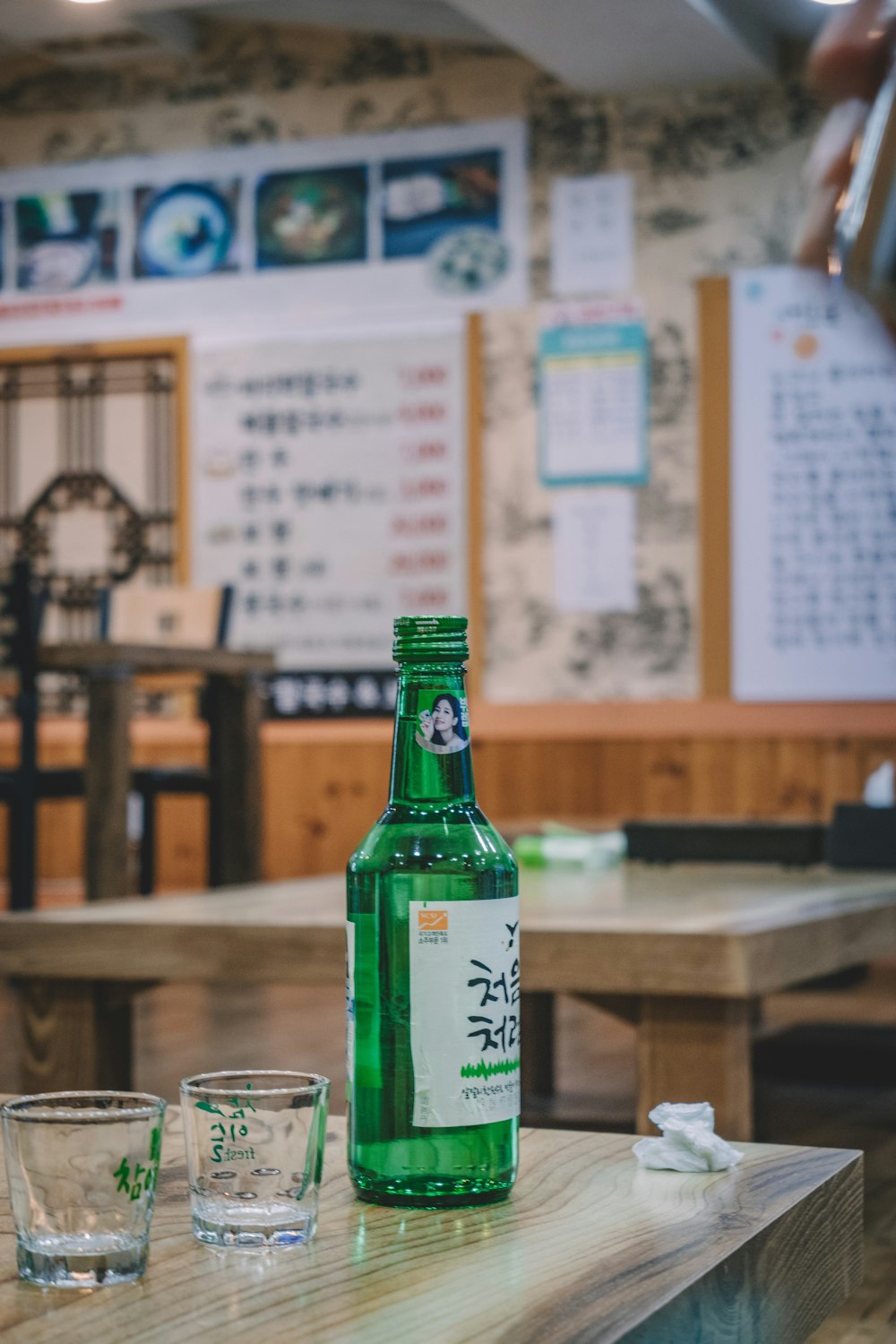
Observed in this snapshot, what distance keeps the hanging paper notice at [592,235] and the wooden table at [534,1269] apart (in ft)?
15.1

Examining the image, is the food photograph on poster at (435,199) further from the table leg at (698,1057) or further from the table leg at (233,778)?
the table leg at (698,1057)

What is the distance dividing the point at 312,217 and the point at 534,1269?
517cm

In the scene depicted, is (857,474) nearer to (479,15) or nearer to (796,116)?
(796,116)

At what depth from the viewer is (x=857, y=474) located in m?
4.88

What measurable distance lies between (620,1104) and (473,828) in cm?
211

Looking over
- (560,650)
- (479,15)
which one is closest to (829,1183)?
(479,15)

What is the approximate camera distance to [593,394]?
16.7 feet

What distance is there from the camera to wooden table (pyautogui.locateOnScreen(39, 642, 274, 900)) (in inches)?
131

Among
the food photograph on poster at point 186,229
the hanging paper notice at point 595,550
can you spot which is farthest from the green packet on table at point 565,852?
the food photograph on poster at point 186,229

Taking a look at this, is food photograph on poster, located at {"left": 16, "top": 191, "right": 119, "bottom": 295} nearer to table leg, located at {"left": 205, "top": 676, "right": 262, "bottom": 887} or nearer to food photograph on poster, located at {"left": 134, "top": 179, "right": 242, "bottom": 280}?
food photograph on poster, located at {"left": 134, "top": 179, "right": 242, "bottom": 280}

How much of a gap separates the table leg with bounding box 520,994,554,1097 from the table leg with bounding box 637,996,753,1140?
1.15 meters

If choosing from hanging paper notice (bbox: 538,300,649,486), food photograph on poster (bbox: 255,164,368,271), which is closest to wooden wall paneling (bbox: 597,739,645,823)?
hanging paper notice (bbox: 538,300,649,486)

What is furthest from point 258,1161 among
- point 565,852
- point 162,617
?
point 162,617

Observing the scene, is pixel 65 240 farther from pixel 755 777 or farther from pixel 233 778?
pixel 755 777
